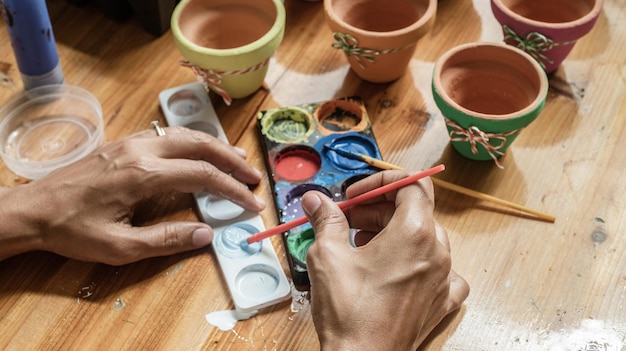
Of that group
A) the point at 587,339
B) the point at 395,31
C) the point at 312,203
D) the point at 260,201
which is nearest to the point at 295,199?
the point at 260,201

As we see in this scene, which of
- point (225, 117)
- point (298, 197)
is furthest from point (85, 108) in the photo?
point (298, 197)

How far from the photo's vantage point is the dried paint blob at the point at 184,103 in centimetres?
91

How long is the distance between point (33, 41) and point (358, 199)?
502mm

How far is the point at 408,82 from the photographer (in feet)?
3.08

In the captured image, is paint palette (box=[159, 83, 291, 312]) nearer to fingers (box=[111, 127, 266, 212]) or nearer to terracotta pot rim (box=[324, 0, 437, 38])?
fingers (box=[111, 127, 266, 212])

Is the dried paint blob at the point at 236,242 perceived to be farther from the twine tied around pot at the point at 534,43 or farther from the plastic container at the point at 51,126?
the twine tied around pot at the point at 534,43

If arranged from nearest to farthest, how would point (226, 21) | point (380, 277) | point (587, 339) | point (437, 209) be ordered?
point (380, 277) → point (587, 339) → point (437, 209) → point (226, 21)

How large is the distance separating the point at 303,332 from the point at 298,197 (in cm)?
18

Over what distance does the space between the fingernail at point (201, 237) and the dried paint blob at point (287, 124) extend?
0.17 metres

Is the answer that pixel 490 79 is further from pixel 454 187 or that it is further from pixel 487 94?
pixel 454 187

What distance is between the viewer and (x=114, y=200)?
2.41 feet

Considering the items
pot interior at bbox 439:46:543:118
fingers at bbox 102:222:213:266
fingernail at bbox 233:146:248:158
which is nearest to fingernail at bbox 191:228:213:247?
fingers at bbox 102:222:213:266

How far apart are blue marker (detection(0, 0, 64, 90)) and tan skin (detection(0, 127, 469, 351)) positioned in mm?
208

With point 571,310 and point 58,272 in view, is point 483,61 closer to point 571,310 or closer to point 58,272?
point 571,310
